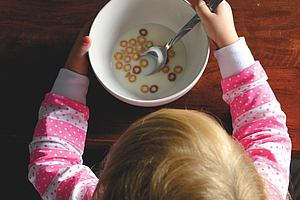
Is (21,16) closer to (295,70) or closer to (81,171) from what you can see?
(81,171)

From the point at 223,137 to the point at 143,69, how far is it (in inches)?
11.3

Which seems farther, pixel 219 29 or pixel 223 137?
pixel 219 29

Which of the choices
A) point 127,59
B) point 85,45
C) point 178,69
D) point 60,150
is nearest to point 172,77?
point 178,69

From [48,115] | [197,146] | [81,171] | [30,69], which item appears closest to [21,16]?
[30,69]

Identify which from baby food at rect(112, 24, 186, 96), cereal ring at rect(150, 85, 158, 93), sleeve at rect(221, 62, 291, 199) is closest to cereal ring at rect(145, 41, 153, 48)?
baby food at rect(112, 24, 186, 96)

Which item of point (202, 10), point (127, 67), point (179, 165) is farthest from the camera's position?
point (127, 67)

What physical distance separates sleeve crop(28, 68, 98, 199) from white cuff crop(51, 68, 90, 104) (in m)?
0.01

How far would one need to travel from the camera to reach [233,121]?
0.62 m

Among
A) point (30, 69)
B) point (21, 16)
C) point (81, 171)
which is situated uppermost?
point (21, 16)

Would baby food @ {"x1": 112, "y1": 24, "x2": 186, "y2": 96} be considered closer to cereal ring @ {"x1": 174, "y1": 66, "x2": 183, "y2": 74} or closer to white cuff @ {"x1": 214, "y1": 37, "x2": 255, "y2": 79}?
cereal ring @ {"x1": 174, "y1": 66, "x2": 183, "y2": 74}

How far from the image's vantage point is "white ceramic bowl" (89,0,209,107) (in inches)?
22.3

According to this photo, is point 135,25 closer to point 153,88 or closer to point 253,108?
point 153,88

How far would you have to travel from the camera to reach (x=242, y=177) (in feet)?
1.32

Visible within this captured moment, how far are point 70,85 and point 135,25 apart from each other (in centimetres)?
24
